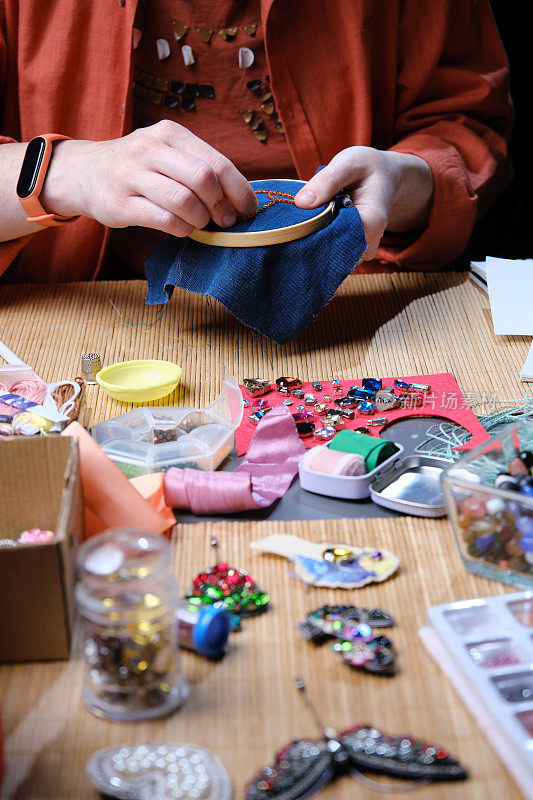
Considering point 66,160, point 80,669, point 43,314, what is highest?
point 66,160

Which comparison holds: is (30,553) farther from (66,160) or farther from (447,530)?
(66,160)

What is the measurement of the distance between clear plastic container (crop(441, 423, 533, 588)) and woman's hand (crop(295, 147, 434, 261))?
1.54 feet

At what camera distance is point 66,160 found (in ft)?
3.59

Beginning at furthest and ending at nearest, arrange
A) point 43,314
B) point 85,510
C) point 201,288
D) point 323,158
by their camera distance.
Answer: point 323,158 → point 43,314 → point 201,288 → point 85,510

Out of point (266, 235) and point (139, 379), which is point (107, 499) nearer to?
point (139, 379)

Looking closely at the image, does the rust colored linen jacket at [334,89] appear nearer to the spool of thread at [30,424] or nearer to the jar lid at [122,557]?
the spool of thread at [30,424]

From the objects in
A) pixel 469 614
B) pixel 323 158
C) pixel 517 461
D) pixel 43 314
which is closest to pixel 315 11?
pixel 323 158

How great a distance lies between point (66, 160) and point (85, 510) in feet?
1.94

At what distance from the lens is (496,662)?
56 centimetres

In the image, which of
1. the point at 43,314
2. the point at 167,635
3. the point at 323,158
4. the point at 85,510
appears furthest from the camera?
the point at 323,158

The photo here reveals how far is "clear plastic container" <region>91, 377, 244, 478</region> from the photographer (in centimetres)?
81

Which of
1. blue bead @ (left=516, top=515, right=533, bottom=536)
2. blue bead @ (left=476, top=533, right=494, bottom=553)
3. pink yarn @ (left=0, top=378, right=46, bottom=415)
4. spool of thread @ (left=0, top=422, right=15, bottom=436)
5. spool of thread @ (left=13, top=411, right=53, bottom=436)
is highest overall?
blue bead @ (left=516, top=515, right=533, bottom=536)

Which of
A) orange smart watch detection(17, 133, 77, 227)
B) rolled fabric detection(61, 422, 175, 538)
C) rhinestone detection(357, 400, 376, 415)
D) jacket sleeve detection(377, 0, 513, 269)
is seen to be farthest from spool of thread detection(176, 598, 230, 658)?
jacket sleeve detection(377, 0, 513, 269)

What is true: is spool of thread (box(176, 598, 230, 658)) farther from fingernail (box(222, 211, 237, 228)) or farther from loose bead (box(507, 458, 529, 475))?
fingernail (box(222, 211, 237, 228))
